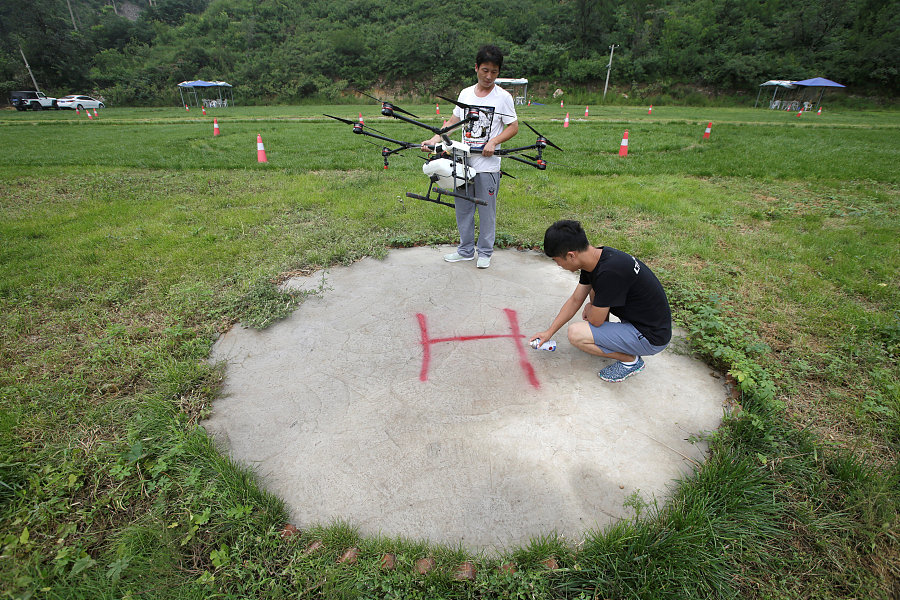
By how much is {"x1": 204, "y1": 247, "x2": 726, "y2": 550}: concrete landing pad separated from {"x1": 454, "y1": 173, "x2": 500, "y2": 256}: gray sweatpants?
0.87 metres

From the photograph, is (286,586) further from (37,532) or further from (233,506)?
(37,532)

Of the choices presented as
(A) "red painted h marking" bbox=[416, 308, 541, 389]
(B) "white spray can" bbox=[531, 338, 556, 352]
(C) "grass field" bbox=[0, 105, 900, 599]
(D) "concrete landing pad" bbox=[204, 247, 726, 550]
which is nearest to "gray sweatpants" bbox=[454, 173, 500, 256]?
(C) "grass field" bbox=[0, 105, 900, 599]

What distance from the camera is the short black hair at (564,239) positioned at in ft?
8.15

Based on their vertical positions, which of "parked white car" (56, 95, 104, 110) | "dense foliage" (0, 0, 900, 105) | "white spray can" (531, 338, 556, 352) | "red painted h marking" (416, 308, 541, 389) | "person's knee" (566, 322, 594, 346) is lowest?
"red painted h marking" (416, 308, 541, 389)

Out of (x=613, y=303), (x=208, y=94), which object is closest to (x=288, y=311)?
(x=613, y=303)

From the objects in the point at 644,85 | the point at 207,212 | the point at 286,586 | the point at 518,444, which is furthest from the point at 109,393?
the point at 644,85

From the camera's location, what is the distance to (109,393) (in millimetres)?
2750

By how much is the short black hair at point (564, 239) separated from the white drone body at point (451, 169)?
4.63 feet

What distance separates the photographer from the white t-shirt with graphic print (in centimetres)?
382

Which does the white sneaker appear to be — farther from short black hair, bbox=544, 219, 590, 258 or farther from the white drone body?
short black hair, bbox=544, 219, 590, 258

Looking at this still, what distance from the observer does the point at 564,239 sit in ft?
8.16

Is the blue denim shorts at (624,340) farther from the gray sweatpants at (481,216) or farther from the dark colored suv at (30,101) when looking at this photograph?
the dark colored suv at (30,101)

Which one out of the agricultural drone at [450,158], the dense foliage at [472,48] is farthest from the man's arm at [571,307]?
the dense foliage at [472,48]

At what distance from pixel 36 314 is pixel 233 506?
10.3 ft
